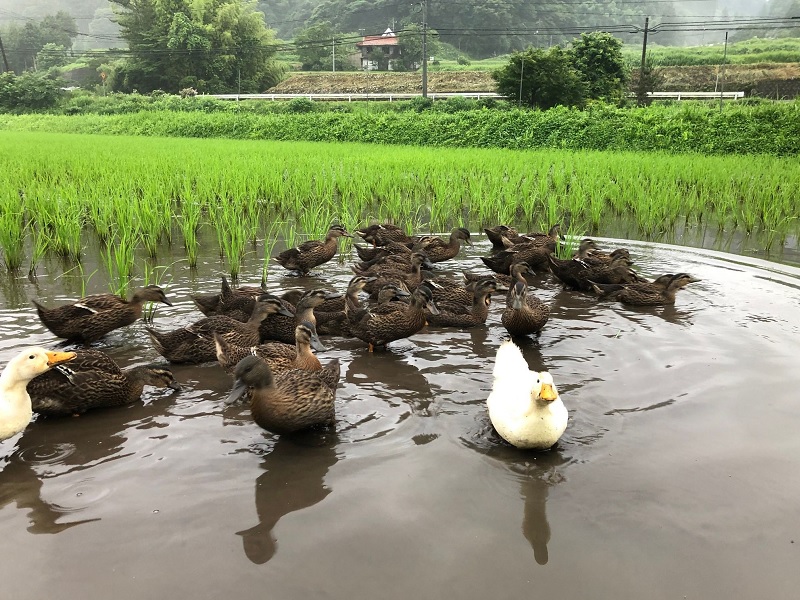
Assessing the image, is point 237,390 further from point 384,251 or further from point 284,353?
point 384,251

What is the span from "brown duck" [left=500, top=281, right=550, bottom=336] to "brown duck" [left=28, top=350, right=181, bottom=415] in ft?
10.0

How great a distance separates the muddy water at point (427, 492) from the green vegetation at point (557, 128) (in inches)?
607

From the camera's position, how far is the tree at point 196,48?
59.0 metres

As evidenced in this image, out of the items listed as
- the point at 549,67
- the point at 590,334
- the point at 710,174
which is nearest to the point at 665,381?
the point at 590,334

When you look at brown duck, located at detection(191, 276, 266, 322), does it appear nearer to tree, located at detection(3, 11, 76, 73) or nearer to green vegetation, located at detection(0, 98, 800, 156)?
green vegetation, located at detection(0, 98, 800, 156)

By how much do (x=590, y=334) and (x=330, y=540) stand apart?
150 inches

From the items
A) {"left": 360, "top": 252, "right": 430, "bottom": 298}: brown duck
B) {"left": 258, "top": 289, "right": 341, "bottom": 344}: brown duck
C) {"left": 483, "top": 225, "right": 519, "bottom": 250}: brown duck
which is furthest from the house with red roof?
{"left": 258, "top": 289, "right": 341, "bottom": 344}: brown duck

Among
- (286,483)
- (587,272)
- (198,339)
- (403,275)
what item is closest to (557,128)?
(587,272)

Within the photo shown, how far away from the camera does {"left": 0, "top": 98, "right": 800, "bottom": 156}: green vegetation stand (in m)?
18.7

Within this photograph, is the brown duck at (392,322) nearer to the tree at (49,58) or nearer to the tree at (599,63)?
the tree at (599,63)

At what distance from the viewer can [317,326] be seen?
19.9 ft

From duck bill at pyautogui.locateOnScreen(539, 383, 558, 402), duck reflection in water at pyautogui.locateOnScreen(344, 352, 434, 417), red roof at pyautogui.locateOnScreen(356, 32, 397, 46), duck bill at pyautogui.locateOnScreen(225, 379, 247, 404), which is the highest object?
red roof at pyautogui.locateOnScreen(356, 32, 397, 46)

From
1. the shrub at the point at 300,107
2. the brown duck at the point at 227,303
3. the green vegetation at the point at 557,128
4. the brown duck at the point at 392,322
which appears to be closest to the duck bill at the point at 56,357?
the brown duck at the point at 227,303

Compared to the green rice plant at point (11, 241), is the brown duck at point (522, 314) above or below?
below
